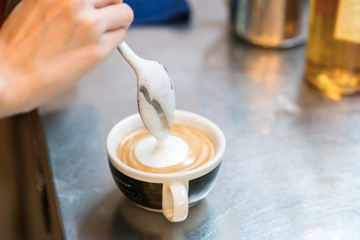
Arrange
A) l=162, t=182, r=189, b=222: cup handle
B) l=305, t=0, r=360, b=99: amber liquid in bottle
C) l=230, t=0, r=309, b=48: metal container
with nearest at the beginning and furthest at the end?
l=162, t=182, r=189, b=222: cup handle, l=305, t=0, r=360, b=99: amber liquid in bottle, l=230, t=0, r=309, b=48: metal container

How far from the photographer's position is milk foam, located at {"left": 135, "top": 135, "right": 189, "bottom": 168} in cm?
50

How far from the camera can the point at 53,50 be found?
46 cm

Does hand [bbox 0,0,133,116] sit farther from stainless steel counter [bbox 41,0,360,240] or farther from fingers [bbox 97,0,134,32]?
stainless steel counter [bbox 41,0,360,240]

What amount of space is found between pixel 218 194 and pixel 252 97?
0.72 feet

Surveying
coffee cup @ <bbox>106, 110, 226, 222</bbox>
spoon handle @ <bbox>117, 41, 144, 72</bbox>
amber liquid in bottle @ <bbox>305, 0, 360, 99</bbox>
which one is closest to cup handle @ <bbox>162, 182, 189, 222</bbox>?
coffee cup @ <bbox>106, 110, 226, 222</bbox>

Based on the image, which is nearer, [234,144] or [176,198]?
[176,198]

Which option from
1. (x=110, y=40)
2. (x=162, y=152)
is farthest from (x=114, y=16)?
(x=162, y=152)

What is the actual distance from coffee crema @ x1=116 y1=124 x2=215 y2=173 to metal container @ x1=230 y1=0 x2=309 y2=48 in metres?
0.34

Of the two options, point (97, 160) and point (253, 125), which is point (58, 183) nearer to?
point (97, 160)

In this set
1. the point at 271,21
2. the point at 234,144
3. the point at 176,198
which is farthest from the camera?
the point at 271,21

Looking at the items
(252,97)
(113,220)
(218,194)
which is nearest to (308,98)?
(252,97)

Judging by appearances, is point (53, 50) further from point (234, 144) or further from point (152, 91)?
point (234, 144)

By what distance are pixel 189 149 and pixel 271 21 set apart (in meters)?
0.38

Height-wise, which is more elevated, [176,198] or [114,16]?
[114,16]
